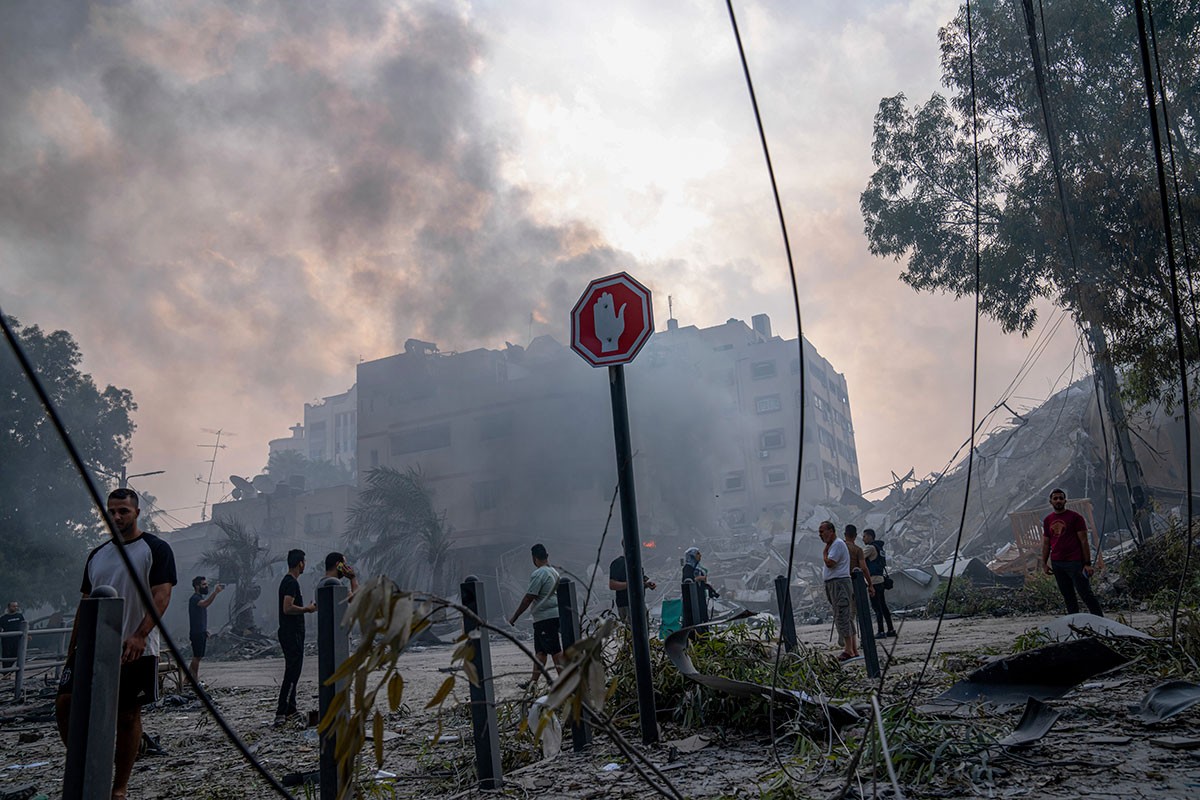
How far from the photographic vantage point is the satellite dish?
4738 cm

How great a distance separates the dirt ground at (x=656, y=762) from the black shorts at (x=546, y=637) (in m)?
0.84

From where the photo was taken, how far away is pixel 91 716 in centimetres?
197

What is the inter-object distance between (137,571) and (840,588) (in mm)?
6778

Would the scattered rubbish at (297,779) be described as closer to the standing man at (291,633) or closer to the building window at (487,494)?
the standing man at (291,633)

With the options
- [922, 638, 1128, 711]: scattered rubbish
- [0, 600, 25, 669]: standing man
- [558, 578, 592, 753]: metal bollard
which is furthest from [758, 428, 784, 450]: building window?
[558, 578, 592, 753]: metal bollard

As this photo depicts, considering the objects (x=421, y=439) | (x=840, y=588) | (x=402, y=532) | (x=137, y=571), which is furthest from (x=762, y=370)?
(x=137, y=571)

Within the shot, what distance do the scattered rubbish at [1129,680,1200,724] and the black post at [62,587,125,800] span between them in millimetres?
4100

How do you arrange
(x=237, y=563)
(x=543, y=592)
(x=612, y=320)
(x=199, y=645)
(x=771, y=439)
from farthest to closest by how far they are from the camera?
1. (x=771, y=439)
2. (x=237, y=563)
3. (x=199, y=645)
4. (x=543, y=592)
5. (x=612, y=320)

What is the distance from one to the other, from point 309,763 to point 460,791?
1.84 m

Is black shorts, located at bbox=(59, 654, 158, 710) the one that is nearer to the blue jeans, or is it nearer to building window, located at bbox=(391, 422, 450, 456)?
the blue jeans

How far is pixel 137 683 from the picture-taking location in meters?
3.66

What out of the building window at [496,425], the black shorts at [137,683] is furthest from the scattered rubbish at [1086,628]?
the building window at [496,425]

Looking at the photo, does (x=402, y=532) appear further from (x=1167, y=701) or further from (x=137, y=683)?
(x=1167, y=701)

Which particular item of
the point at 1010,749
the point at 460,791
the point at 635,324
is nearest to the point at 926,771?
the point at 1010,749
